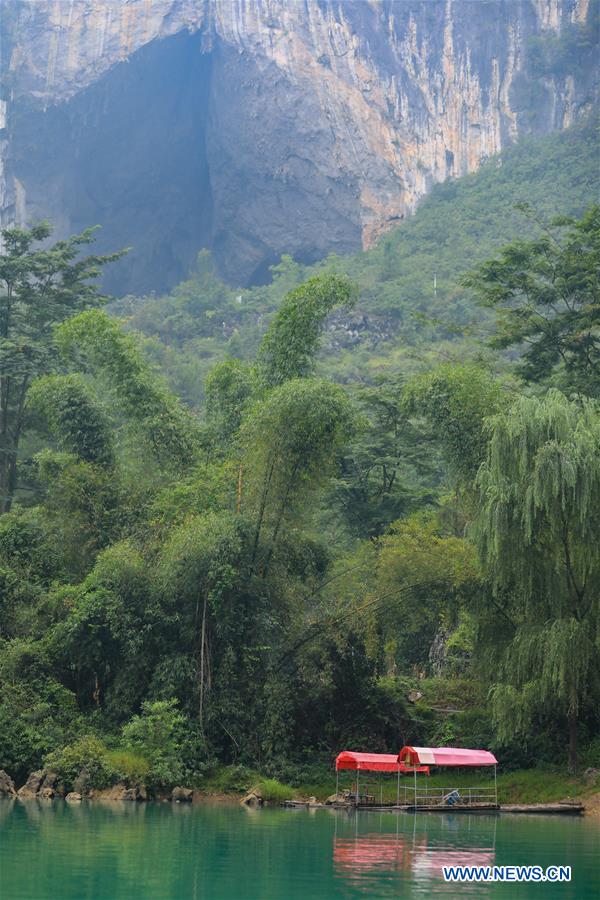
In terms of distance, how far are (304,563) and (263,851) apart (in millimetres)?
10230

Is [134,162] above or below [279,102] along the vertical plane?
below

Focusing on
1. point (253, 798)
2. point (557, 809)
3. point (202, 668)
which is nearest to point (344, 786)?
point (253, 798)

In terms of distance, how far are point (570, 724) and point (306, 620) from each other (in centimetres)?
531

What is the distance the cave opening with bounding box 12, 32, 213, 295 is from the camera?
71500 millimetres

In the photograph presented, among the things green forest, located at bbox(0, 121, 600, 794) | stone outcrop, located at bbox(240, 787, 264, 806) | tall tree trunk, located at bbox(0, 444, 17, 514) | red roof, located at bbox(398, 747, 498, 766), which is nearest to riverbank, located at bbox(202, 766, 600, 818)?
green forest, located at bbox(0, 121, 600, 794)

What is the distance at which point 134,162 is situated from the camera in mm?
73438

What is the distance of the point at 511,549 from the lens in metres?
20.8

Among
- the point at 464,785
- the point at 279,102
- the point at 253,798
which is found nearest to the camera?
the point at 253,798

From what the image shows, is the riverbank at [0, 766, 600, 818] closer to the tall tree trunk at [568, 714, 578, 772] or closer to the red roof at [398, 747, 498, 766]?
the tall tree trunk at [568, 714, 578, 772]

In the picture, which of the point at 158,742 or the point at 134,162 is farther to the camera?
the point at 134,162

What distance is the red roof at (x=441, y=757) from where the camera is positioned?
19.8m

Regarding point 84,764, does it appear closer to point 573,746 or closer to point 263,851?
point 263,851

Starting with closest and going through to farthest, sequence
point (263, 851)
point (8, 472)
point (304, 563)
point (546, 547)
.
Answer: 1. point (263, 851)
2. point (546, 547)
3. point (304, 563)
4. point (8, 472)

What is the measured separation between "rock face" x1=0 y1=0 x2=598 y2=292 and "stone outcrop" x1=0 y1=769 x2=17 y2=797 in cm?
5379
